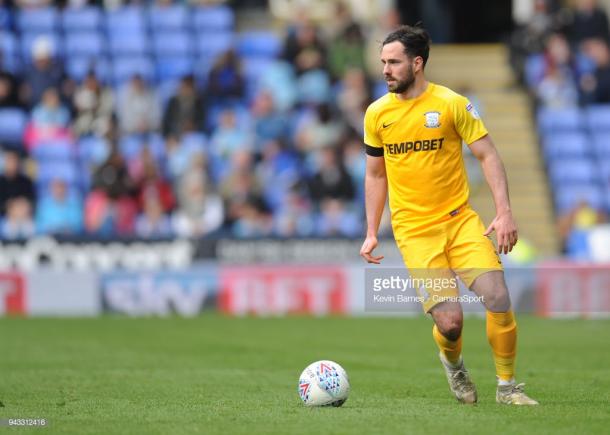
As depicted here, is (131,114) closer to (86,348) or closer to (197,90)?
(197,90)

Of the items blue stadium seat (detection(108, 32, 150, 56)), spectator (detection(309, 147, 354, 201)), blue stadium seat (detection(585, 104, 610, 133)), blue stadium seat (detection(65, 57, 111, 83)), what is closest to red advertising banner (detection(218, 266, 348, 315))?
spectator (detection(309, 147, 354, 201))

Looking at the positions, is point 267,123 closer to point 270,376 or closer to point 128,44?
point 128,44

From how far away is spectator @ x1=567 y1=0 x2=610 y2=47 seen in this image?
25.3 m

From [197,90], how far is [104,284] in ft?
14.8

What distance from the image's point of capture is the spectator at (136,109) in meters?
22.0

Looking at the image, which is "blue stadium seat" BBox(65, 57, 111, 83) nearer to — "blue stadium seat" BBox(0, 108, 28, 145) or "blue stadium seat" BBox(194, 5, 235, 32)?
"blue stadium seat" BBox(0, 108, 28, 145)

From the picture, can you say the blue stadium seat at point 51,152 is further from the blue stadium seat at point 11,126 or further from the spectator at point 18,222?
the spectator at point 18,222

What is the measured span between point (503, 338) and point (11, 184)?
43.2ft

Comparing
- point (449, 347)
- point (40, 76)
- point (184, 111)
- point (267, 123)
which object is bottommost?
point (449, 347)

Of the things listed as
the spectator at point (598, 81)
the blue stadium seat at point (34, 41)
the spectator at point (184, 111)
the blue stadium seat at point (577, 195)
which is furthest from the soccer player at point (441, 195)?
the spectator at point (598, 81)

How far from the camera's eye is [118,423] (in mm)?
7965

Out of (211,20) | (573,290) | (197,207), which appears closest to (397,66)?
(573,290)

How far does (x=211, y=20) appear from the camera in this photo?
2472 centimetres

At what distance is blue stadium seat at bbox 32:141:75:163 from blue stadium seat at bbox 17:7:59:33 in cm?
315
